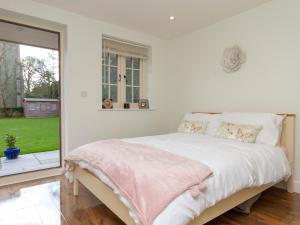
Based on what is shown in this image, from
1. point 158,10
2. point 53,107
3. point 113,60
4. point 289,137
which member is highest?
point 158,10

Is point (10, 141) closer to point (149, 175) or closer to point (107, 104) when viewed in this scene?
point (107, 104)

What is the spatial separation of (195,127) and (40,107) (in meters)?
2.38

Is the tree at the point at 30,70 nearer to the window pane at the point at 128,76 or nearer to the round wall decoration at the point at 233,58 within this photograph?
the window pane at the point at 128,76

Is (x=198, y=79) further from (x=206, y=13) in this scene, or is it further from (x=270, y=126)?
(x=270, y=126)

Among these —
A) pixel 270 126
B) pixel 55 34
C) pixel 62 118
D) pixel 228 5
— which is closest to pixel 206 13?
pixel 228 5

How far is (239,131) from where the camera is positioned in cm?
248

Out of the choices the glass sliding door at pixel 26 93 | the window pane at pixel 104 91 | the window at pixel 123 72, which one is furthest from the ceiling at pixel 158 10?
the window pane at pixel 104 91

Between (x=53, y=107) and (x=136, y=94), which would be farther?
(x=136, y=94)

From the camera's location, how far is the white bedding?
1.22 m

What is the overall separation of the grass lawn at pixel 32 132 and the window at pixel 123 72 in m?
1.00

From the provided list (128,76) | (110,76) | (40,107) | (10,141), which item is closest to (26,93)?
(40,107)

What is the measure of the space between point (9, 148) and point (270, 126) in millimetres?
3696

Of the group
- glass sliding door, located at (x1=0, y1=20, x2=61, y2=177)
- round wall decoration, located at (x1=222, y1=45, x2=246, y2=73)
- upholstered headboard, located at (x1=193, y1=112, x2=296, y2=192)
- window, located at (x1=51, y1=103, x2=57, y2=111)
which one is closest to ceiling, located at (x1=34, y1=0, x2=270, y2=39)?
round wall decoration, located at (x1=222, y1=45, x2=246, y2=73)

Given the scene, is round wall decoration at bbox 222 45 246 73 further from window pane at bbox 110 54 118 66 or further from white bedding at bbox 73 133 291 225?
window pane at bbox 110 54 118 66
